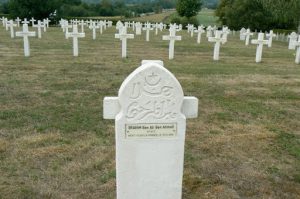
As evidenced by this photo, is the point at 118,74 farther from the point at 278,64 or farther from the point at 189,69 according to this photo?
the point at 278,64

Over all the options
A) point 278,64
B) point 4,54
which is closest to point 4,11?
point 4,54

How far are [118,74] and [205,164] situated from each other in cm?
605

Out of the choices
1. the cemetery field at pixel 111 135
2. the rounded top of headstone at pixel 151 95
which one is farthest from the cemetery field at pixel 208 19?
the rounded top of headstone at pixel 151 95

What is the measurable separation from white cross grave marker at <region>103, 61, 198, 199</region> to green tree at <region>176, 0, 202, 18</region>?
43830 mm

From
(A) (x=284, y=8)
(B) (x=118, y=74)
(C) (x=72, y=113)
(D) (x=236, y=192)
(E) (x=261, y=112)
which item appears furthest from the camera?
(A) (x=284, y=8)

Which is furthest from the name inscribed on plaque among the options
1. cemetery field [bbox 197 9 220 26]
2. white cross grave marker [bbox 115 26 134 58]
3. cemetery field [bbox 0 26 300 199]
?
cemetery field [bbox 197 9 220 26]

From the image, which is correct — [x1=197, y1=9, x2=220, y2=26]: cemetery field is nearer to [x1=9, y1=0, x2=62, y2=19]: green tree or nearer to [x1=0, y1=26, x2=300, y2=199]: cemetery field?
[x1=9, y1=0, x2=62, y2=19]: green tree

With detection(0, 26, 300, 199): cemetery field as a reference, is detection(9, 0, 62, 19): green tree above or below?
above

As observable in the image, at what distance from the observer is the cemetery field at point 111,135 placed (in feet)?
13.6

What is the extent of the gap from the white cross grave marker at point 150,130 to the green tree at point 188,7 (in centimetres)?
4383

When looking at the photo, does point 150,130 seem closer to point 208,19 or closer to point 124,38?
point 124,38

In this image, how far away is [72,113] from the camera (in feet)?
21.6

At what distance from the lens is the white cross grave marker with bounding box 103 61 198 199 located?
2.87 metres

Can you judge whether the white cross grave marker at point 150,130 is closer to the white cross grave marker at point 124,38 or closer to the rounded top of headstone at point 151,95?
the rounded top of headstone at point 151,95
